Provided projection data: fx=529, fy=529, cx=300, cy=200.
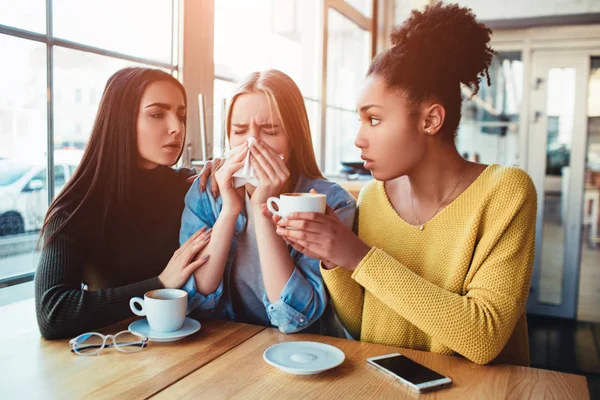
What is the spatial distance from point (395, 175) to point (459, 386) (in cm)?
49

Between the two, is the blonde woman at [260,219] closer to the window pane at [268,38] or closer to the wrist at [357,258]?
the wrist at [357,258]

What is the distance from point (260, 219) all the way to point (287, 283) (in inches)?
→ 6.6

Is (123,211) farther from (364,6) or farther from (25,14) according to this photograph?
(364,6)

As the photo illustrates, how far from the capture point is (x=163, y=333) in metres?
1.10

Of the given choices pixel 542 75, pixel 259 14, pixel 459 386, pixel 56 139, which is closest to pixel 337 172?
pixel 259 14


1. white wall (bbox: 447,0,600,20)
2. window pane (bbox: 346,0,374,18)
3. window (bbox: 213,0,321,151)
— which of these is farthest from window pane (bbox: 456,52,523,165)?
window (bbox: 213,0,321,151)

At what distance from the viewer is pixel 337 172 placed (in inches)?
145

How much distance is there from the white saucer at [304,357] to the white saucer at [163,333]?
20cm

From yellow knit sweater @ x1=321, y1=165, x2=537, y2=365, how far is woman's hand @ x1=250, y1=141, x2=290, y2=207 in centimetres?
24

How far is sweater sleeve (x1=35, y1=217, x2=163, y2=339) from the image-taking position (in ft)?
3.58

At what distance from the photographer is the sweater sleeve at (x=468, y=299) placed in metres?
1.01

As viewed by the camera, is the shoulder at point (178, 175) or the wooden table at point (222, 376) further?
the shoulder at point (178, 175)

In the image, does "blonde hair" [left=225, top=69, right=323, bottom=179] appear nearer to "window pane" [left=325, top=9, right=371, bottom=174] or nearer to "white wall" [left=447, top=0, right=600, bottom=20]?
"window pane" [left=325, top=9, right=371, bottom=174]

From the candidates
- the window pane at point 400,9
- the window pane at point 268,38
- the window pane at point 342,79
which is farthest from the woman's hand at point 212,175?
the window pane at point 400,9
